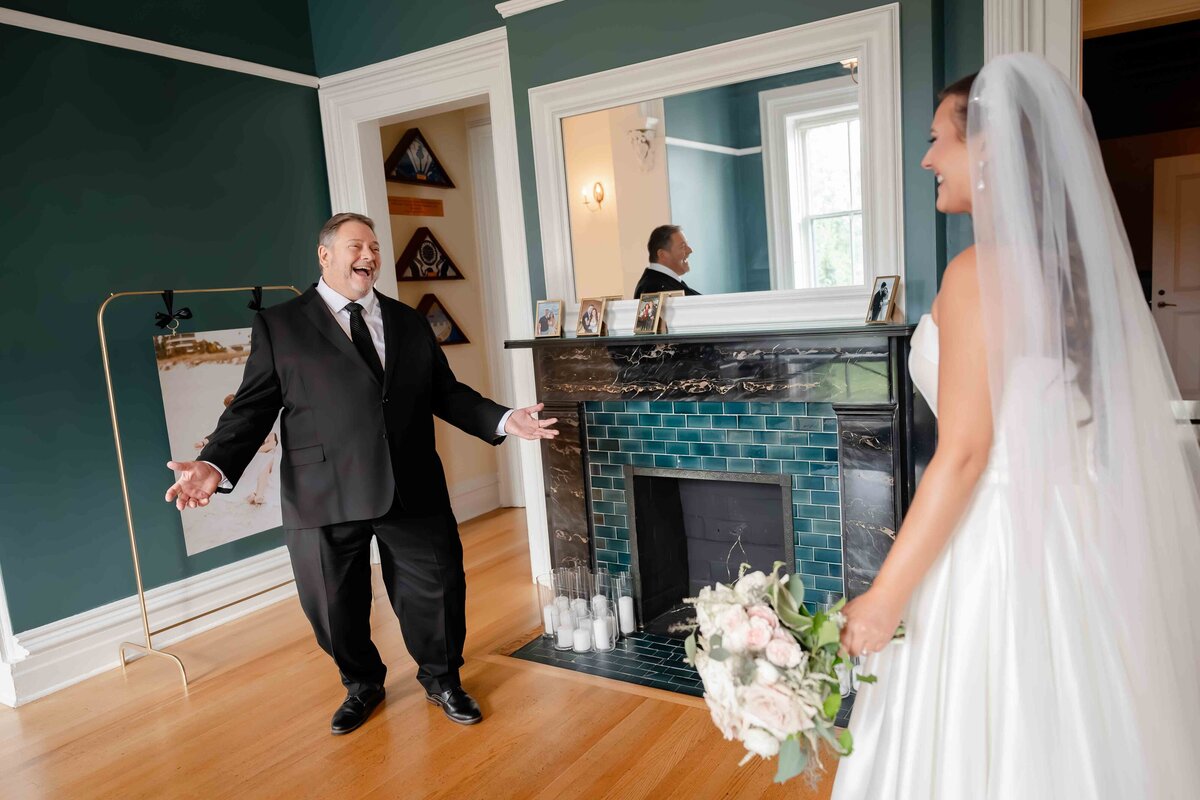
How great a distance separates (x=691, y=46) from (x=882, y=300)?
1.22 metres

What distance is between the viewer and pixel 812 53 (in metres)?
3.05

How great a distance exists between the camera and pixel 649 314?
136 inches

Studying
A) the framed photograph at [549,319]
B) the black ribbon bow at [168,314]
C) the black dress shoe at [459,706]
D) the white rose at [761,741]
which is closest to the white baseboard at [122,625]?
the black ribbon bow at [168,314]

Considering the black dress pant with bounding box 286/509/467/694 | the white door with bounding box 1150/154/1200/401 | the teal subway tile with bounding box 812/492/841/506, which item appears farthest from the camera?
the white door with bounding box 1150/154/1200/401

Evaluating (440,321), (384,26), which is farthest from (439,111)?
(440,321)

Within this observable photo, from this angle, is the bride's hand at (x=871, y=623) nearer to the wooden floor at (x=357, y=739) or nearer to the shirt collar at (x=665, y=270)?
the wooden floor at (x=357, y=739)

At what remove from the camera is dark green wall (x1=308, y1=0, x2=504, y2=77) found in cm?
400

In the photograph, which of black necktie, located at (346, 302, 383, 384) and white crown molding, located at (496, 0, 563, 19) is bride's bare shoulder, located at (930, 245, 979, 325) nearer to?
black necktie, located at (346, 302, 383, 384)

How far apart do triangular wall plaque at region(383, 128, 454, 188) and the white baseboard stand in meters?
2.17

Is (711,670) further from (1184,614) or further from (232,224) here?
(232,224)

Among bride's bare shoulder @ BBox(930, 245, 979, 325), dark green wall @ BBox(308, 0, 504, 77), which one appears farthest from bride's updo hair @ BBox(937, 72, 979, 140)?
dark green wall @ BBox(308, 0, 504, 77)

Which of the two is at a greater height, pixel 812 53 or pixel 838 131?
pixel 812 53

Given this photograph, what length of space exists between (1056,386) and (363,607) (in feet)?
7.63

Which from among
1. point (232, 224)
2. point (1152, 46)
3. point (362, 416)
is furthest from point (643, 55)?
point (1152, 46)
